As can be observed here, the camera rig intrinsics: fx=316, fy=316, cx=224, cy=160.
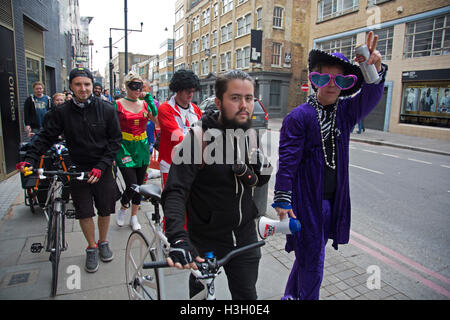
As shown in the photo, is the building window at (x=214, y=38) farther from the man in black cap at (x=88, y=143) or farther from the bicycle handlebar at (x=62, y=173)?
the bicycle handlebar at (x=62, y=173)

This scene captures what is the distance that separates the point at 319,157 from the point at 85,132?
2.35m

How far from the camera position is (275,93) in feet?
102

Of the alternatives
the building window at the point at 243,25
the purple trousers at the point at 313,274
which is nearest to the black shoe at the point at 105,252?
the purple trousers at the point at 313,274

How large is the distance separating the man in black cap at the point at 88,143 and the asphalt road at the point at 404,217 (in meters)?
2.81

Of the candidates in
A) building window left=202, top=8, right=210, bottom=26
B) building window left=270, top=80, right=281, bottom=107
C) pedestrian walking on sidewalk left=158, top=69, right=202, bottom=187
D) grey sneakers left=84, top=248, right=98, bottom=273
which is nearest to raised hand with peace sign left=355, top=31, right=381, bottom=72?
pedestrian walking on sidewalk left=158, top=69, right=202, bottom=187

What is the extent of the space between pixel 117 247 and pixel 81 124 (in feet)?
5.27

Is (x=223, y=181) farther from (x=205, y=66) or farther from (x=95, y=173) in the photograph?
(x=205, y=66)

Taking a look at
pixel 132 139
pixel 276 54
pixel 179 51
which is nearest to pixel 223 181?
pixel 132 139

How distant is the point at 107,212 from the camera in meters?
3.51

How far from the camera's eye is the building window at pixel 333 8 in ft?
66.9

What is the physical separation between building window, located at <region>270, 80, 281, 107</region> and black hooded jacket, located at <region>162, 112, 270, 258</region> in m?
29.7

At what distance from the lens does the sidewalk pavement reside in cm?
293

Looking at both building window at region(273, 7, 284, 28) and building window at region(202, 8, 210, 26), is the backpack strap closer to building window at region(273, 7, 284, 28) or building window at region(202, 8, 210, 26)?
building window at region(273, 7, 284, 28)
